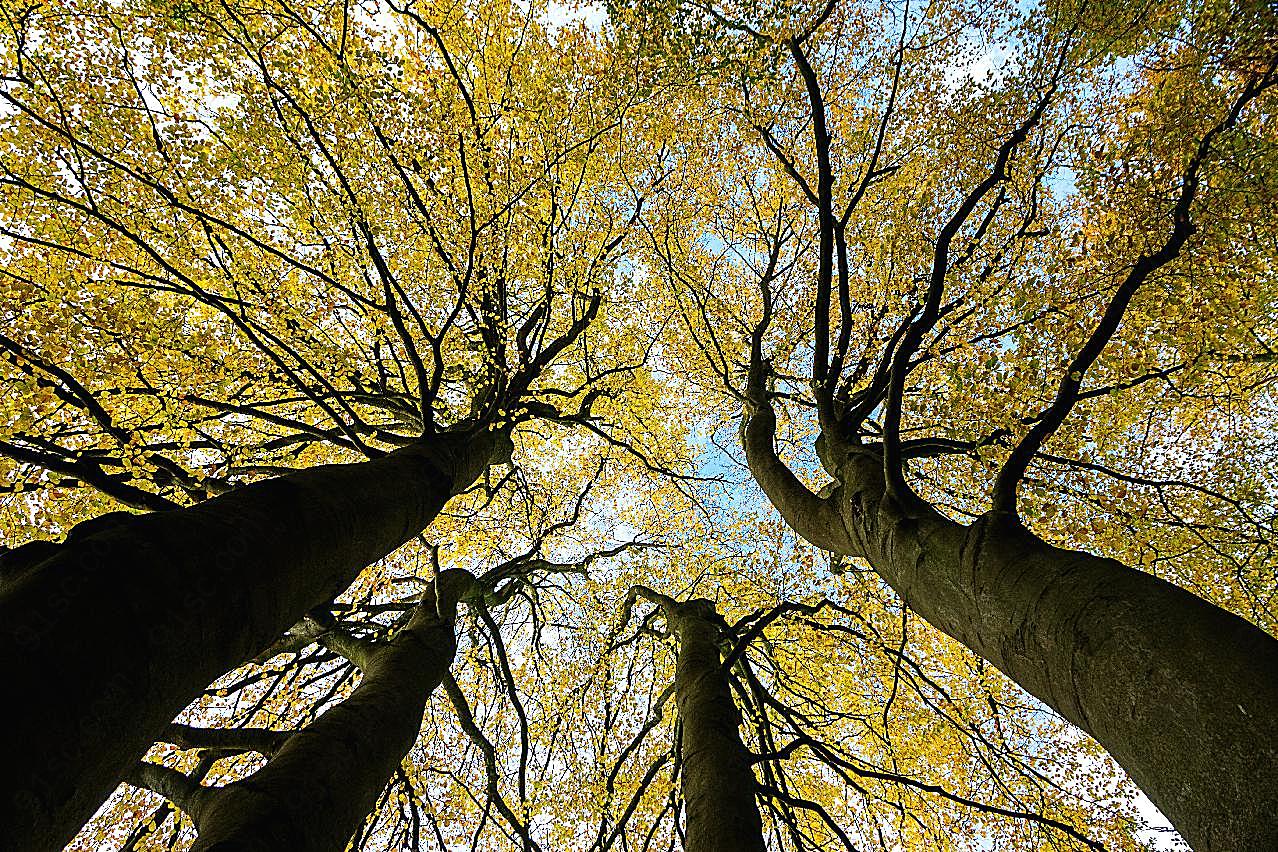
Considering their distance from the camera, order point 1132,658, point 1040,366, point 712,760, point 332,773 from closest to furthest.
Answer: point 1132,658 < point 332,773 < point 712,760 < point 1040,366

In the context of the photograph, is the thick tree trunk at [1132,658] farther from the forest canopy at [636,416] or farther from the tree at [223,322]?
the tree at [223,322]

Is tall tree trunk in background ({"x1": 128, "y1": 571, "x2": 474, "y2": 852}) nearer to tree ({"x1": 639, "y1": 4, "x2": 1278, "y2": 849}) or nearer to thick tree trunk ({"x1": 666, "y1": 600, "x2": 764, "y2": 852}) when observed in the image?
thick tree trunk ({"x1": 666, "y1": 600, "x2": 764, "y2": 852})

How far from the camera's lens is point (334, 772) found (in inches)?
125

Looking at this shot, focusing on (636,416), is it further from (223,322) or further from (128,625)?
(128,625)

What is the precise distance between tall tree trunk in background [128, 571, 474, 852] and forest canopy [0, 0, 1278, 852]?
33mm

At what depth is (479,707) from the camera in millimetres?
8703

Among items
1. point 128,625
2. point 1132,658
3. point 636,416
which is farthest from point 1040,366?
point 636,416

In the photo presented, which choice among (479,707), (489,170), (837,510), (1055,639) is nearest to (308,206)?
(489,170)

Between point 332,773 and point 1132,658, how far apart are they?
12.5ft

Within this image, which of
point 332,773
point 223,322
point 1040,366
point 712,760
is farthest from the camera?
point 223,322

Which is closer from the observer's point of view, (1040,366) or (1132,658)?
(1132,658)

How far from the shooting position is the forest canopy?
2.02 meters

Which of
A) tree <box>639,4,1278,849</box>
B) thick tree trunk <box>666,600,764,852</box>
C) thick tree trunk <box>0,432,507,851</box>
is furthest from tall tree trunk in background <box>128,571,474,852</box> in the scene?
tree <box>639,4,1278,849</box>

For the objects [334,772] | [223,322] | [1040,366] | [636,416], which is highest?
[636,416]
